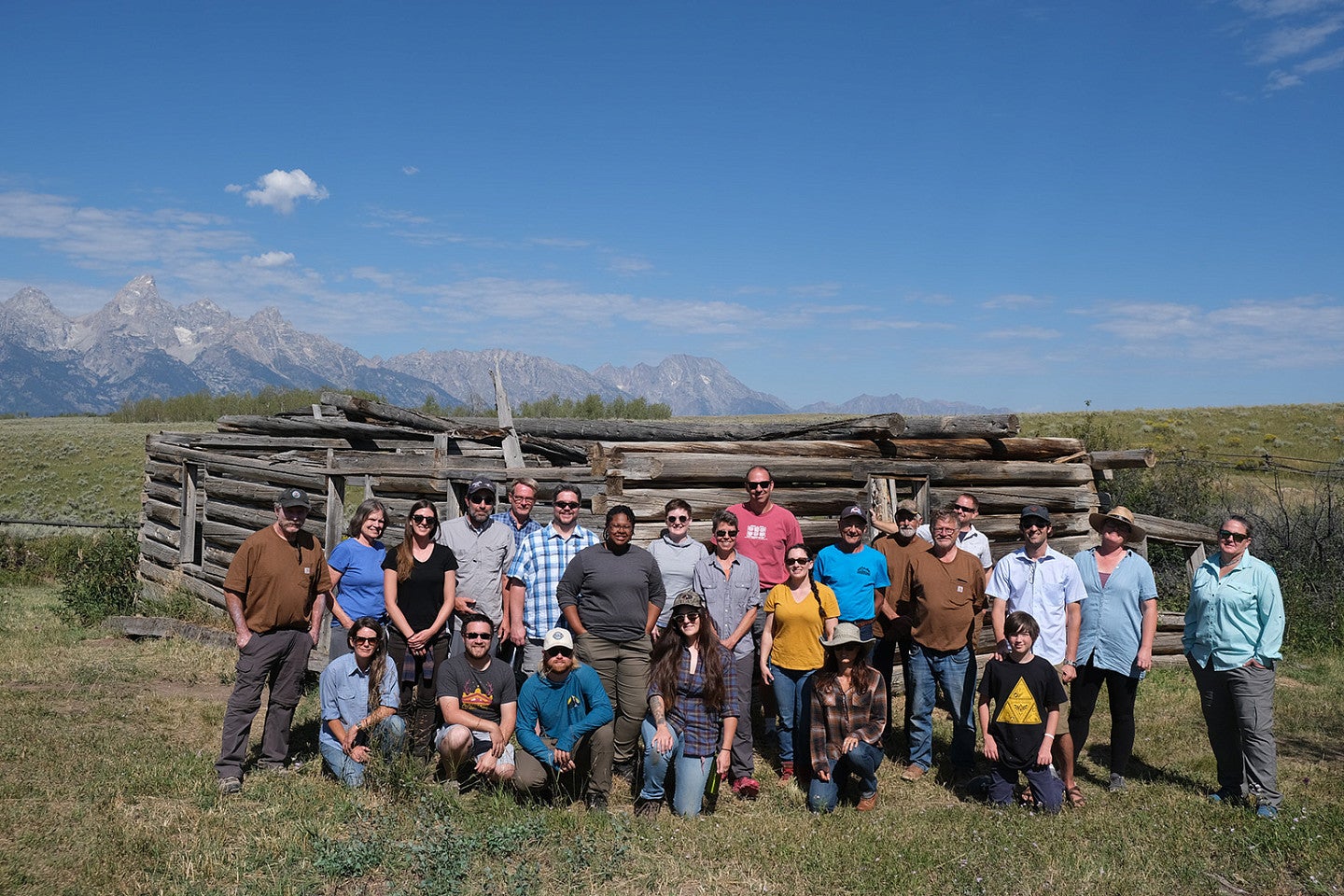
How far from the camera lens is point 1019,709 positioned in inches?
233

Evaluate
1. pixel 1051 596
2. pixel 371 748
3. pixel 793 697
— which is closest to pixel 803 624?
pixel 793 697

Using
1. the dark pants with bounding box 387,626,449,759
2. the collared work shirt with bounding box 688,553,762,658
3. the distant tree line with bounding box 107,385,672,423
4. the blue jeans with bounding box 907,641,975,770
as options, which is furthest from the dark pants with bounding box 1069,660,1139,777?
the distant tree line with bounding box 107,385,672,423

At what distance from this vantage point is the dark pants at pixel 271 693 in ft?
19.8

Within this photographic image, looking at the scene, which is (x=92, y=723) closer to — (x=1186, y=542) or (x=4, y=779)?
(x=4, y=779)

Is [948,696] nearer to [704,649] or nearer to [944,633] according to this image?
[944,633]

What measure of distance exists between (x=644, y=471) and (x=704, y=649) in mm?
2368

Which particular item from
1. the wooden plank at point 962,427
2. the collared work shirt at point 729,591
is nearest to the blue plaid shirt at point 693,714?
the collared work shirt at point 729,591

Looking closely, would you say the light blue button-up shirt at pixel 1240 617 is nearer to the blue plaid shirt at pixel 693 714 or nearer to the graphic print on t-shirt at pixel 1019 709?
the graphic print on t-shirt at pixel 1019 709

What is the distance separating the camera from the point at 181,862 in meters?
4.82

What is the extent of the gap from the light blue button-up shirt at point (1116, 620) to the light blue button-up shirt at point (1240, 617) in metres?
0.39

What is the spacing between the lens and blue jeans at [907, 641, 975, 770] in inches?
263

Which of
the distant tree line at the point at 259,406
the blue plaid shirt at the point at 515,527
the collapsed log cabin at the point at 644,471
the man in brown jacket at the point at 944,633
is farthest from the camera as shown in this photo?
the distant tree line at the point at 259,406

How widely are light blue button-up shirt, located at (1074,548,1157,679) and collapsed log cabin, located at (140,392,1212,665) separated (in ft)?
9.02

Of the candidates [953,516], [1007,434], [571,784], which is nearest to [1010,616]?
[953,516]
